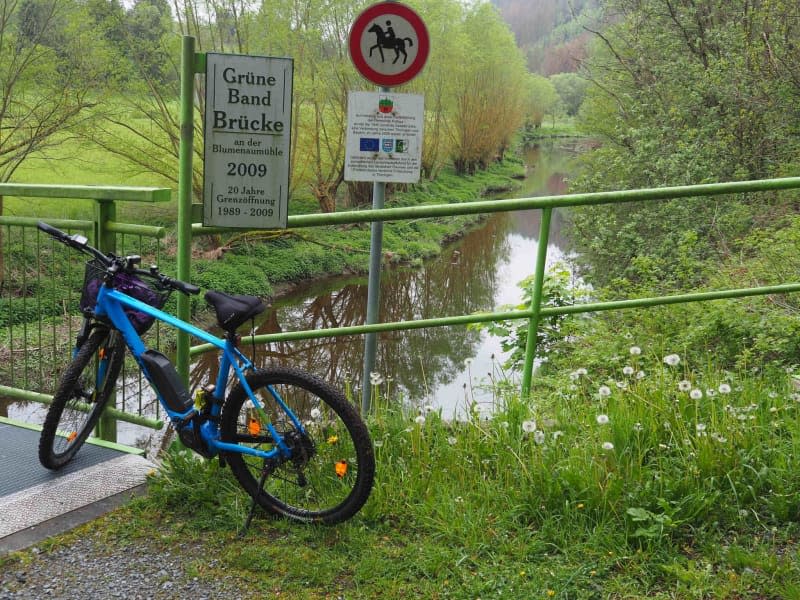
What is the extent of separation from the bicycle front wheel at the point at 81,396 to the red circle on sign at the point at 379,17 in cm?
208

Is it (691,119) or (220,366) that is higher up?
(691,119)

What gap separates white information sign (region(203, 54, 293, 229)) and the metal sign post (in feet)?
3.16

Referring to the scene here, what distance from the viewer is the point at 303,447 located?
3260 mm

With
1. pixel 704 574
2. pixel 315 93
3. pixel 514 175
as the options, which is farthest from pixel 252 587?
pixel 514 175

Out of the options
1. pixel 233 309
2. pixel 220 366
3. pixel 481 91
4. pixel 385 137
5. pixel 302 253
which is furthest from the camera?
pixel 481 91

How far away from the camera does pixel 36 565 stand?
3.04 meters

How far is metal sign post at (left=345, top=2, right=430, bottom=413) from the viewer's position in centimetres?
461

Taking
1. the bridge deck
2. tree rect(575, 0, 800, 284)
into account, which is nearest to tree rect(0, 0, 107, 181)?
tree rect(575, 0, 800, 284)

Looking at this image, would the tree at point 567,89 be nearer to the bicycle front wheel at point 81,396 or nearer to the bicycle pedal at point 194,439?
the bicycle front wheel at point 81,396

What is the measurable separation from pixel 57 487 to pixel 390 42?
2.94 meters

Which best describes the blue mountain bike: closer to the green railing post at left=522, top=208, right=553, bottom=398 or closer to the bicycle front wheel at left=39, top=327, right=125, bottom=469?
the bicycle front wheel at left=39, top=327, right=125, bottom=469

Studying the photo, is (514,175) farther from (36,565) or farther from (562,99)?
(562,99)

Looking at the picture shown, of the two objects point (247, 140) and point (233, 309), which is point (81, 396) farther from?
point (247, 140)

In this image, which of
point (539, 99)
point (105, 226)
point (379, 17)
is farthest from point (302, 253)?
point (539, 99)
